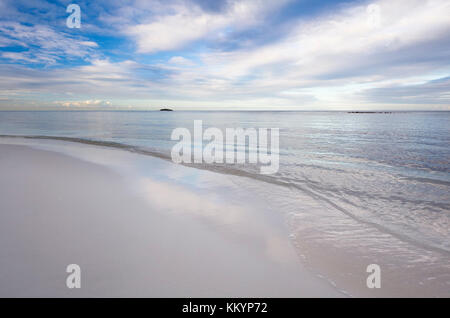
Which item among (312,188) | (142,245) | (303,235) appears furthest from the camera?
(312,188)

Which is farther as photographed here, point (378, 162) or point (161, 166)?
point (378, 162)

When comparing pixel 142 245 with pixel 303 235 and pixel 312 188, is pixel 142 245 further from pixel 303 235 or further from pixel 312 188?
pixel 312 188

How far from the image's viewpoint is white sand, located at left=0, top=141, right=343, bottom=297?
355cm

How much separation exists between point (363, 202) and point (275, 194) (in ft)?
9.48

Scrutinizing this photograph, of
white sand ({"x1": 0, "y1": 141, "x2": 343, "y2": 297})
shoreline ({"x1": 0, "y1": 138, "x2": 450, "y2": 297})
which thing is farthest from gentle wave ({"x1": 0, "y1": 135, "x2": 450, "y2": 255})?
white sand ({"x1": 0, "y1": 141, "x2": 343, "y2": 297})

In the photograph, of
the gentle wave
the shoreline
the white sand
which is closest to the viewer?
the white sand

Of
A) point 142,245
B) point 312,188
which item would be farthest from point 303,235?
point 312,188

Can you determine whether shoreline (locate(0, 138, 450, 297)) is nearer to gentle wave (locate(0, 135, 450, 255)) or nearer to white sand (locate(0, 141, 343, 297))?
white sand (locate(0, 141, 343, 297))

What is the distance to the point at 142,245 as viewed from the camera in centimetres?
460
